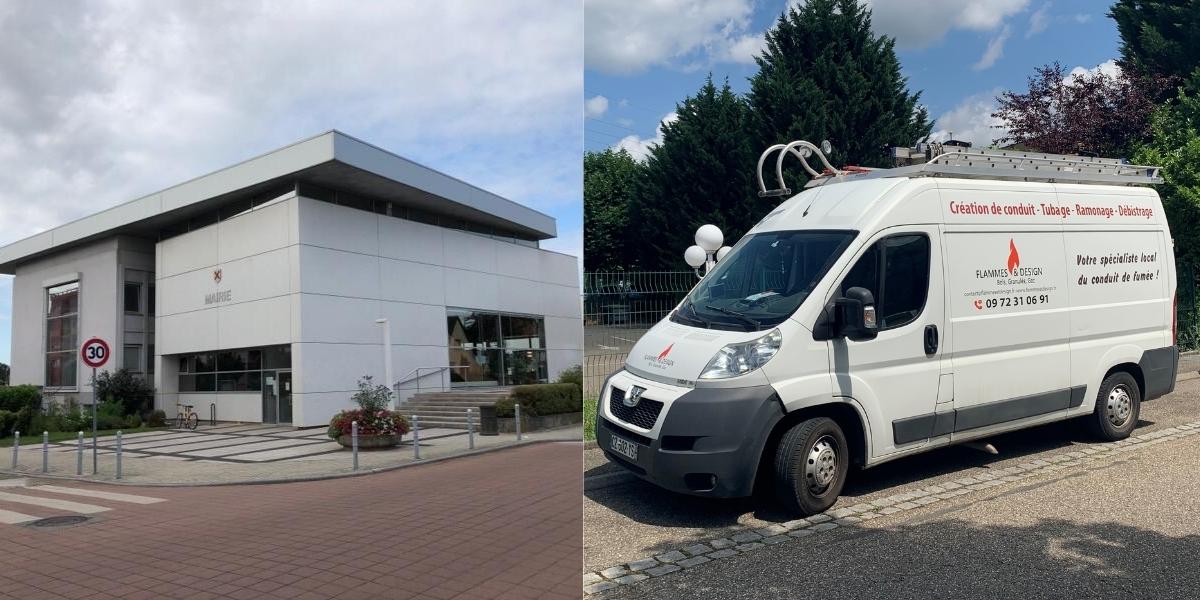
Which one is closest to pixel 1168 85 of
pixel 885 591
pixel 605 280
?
pixel 605 280

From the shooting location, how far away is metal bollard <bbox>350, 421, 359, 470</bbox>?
1.18 metres

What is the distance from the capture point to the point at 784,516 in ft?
15.0

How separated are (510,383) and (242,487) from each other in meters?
0.39

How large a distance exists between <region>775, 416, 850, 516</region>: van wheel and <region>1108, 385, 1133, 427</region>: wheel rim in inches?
120

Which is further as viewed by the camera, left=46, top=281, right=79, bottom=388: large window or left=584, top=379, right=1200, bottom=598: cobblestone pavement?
left=584, top=379, right=1200, bottom=598: cobblestone pavement

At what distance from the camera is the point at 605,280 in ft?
21.0

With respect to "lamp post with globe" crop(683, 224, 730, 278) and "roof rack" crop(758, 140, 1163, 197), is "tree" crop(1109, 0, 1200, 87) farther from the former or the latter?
"lamp post with globe" crop(683, 224, 730, 278)

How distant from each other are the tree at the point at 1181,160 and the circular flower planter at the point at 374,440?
1029 centimetres

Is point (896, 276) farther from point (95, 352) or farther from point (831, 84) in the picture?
point (831, 84)

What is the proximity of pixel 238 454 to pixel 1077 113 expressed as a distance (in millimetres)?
10194

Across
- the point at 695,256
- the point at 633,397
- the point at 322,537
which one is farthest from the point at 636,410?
the point at 695,256

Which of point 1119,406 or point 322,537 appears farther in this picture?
point 1119,406

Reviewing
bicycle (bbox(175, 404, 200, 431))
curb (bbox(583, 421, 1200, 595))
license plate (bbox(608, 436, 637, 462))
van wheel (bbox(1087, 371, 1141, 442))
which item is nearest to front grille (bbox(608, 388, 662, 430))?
license plate (bbox(608, 436, 637, 462))

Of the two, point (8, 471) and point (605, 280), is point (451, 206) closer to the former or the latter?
point (8, 471)
